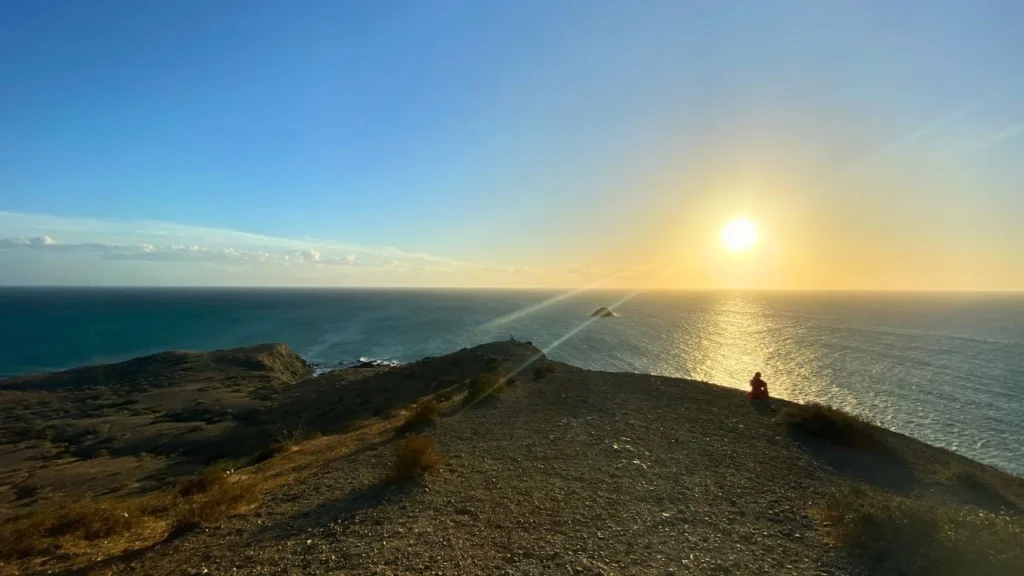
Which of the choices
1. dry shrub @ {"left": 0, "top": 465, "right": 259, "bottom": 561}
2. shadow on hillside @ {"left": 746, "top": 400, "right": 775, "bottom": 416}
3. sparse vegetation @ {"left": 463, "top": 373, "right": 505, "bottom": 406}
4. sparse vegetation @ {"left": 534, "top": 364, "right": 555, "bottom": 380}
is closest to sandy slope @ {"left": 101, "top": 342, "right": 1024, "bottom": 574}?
dry shrub @ {"left": 0, "top": 465, "right": 259, "bottom": 561}

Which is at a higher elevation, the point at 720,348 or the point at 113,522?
the point at 113,522

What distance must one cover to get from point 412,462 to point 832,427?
554 inches

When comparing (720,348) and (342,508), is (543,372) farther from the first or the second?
(720,348)

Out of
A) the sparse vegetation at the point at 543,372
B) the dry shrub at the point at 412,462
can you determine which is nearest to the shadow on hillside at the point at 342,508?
the dry shrub at the point at 412,462

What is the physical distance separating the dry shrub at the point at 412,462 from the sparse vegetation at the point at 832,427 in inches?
506

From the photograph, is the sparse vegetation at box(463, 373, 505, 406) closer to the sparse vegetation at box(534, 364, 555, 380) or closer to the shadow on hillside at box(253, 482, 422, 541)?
the sparse vegetation at box(534, 364, 555, 380)

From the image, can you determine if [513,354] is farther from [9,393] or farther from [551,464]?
[9,393]

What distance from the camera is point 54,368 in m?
73.2

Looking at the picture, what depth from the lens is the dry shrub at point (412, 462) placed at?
39.7 ft

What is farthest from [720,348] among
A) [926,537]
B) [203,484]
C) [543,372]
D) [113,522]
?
[113,522]

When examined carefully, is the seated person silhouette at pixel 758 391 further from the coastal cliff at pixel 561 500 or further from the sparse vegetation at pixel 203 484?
the sparse vegetation at pixel 203 484

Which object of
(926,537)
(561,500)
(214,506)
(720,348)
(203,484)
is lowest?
(720,348)

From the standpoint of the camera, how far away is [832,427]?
16.6 meters

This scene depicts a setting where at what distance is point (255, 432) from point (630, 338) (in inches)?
2789
